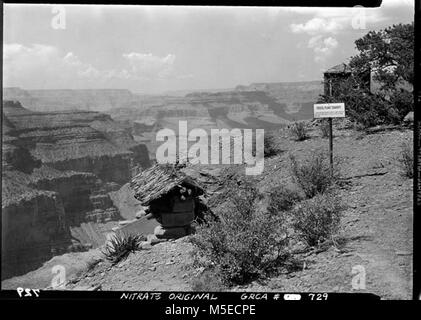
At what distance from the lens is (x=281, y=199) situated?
5402 millimetres

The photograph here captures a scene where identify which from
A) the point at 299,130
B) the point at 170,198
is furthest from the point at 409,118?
the point at 170,198

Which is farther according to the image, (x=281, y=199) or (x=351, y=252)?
(x=281, y=199)

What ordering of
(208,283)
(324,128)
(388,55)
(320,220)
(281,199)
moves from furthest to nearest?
(324,128) → (388,55) → (281,199) → (320,220) → (208,283)

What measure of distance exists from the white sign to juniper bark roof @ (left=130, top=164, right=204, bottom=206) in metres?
1.33

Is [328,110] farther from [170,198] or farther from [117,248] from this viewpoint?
[117,248]

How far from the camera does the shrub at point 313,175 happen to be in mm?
5367

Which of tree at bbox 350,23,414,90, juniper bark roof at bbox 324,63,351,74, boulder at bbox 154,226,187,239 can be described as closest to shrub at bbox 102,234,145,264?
boulder at bbox 154,226,187,239

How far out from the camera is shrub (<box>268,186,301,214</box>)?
17.5ft

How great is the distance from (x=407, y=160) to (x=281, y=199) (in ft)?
3.98

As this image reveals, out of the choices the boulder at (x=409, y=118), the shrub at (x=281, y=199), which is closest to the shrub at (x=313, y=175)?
the shrub at (x=281, y=199)

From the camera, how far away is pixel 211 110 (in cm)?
512

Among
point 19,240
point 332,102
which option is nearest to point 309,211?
point 332,102

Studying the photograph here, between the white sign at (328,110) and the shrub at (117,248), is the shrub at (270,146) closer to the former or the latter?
the white sign at (328,110)

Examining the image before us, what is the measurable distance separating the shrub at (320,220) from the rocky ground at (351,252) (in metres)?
0.13
